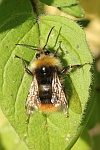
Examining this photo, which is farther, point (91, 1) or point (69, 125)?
point (91, 1)

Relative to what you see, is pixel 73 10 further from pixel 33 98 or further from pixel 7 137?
pixel 7 137

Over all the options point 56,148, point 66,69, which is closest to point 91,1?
point 66,69

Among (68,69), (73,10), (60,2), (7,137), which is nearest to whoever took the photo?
(68,69)

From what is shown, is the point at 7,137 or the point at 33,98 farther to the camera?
the point at 7,137

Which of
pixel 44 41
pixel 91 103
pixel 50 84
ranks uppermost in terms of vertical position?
pixel 44 41

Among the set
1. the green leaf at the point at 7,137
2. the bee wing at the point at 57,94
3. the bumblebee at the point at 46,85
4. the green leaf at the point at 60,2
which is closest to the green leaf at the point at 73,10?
the green leaf at the point at 60,2

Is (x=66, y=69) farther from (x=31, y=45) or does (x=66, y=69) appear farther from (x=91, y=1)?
(x=91, y=1)

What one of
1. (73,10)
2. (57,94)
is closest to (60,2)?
(73,10)
